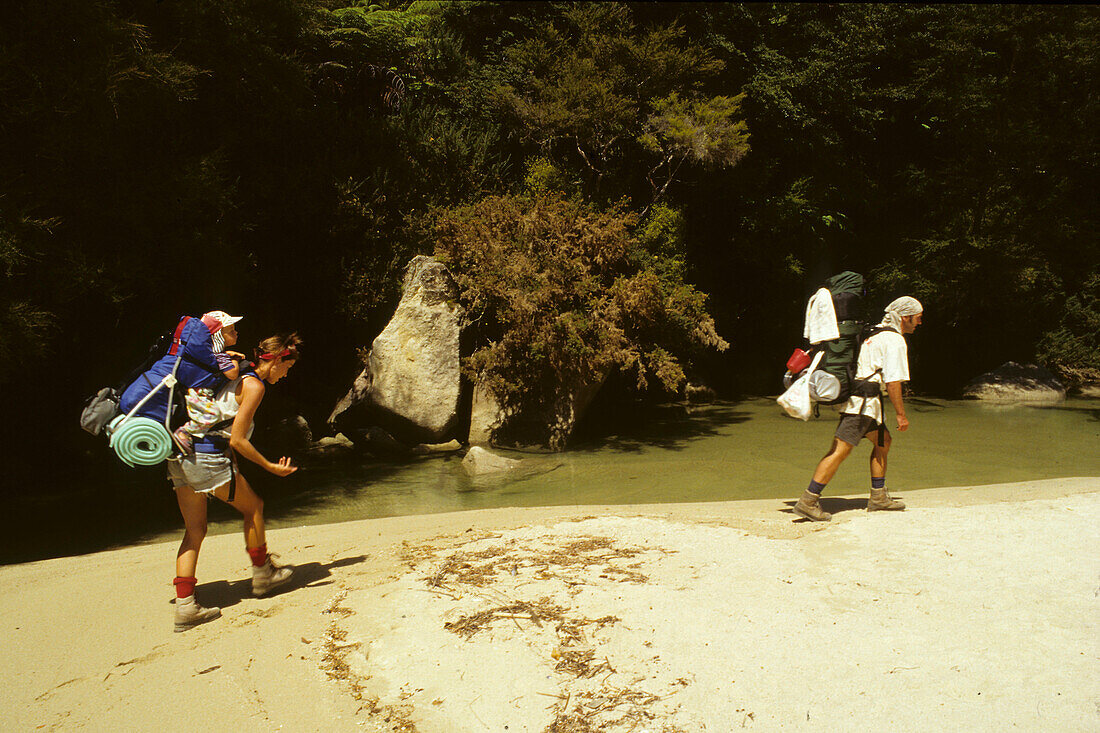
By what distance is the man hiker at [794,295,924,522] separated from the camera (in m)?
6.18

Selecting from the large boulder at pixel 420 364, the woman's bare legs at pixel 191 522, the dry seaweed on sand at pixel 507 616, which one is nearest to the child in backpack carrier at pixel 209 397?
the woman's bare legs at pixel 191 522

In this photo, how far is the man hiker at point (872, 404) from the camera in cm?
618

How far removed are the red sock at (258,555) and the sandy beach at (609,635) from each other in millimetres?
288

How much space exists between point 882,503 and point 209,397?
560 centimetres

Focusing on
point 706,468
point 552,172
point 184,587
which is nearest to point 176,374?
point 184,587

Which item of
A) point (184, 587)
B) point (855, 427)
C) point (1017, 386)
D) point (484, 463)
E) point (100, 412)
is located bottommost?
point (1017, 386)

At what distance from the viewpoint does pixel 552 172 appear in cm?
1705

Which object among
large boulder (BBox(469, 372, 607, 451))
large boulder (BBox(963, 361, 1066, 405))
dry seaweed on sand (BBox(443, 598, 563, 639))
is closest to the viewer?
dry seaweed on sand (BBox(443, 598, 563, 639))

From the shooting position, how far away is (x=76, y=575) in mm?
5859

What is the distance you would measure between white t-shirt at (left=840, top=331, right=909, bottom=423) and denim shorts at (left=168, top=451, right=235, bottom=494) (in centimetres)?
498

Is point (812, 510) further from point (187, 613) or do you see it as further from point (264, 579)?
point (187, 613)

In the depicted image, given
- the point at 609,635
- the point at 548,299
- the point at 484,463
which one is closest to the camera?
the point at 609,635

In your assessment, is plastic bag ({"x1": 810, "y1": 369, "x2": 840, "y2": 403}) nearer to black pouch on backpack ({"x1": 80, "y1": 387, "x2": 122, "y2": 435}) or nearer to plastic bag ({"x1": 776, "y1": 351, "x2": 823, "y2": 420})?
plastic bag ({"x1": 776, "y1": 351, "x2": 823, "y2": 420})

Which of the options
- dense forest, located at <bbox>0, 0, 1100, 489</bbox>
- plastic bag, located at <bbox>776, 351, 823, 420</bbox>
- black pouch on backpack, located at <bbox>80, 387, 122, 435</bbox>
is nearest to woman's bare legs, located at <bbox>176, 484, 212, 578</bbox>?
black pouch on backpack, located at <bbox>80, 387, 122, 435</bbox>
